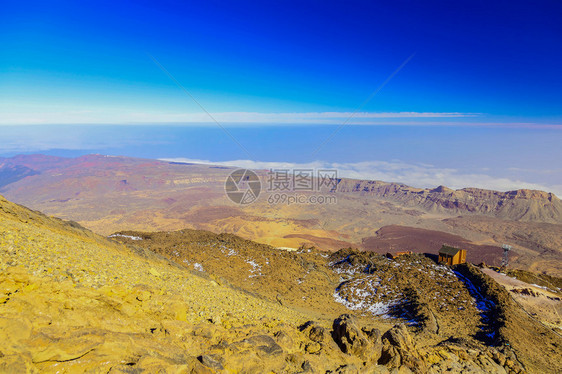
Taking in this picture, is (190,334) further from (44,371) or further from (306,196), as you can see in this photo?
(306,196)

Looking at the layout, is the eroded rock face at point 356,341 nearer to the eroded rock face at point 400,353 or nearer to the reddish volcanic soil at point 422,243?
the eroded rock face at point 400,353

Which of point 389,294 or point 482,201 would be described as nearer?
point 389,294

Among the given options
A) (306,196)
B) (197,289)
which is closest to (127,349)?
(197,289)

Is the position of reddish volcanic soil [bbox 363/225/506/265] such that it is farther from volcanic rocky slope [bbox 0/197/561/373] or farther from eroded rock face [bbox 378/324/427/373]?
eroded rock face [bbox 378/324/427/373]

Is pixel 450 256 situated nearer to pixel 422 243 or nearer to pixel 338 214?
pixel 422 243

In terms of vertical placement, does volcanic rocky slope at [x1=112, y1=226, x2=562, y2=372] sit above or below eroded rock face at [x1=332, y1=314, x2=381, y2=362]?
below

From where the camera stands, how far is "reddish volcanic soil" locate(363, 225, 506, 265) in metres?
44.7

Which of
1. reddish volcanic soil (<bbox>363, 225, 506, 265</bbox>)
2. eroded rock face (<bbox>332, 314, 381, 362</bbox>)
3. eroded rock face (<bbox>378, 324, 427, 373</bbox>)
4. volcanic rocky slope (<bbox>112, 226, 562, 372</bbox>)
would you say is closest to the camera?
eroded rock face (<bbox>332, 314, 381, 362</bbox>)

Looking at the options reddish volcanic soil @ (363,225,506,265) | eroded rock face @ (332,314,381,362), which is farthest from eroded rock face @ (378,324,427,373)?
reddish volcanic soil @ (363,225,506,265)

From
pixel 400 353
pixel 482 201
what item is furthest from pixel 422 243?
pixel 400 353

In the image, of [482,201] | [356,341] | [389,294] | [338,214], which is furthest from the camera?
[482,201]

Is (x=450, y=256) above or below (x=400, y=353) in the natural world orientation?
below

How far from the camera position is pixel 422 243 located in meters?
50.8

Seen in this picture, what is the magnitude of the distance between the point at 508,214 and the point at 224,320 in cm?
8626
